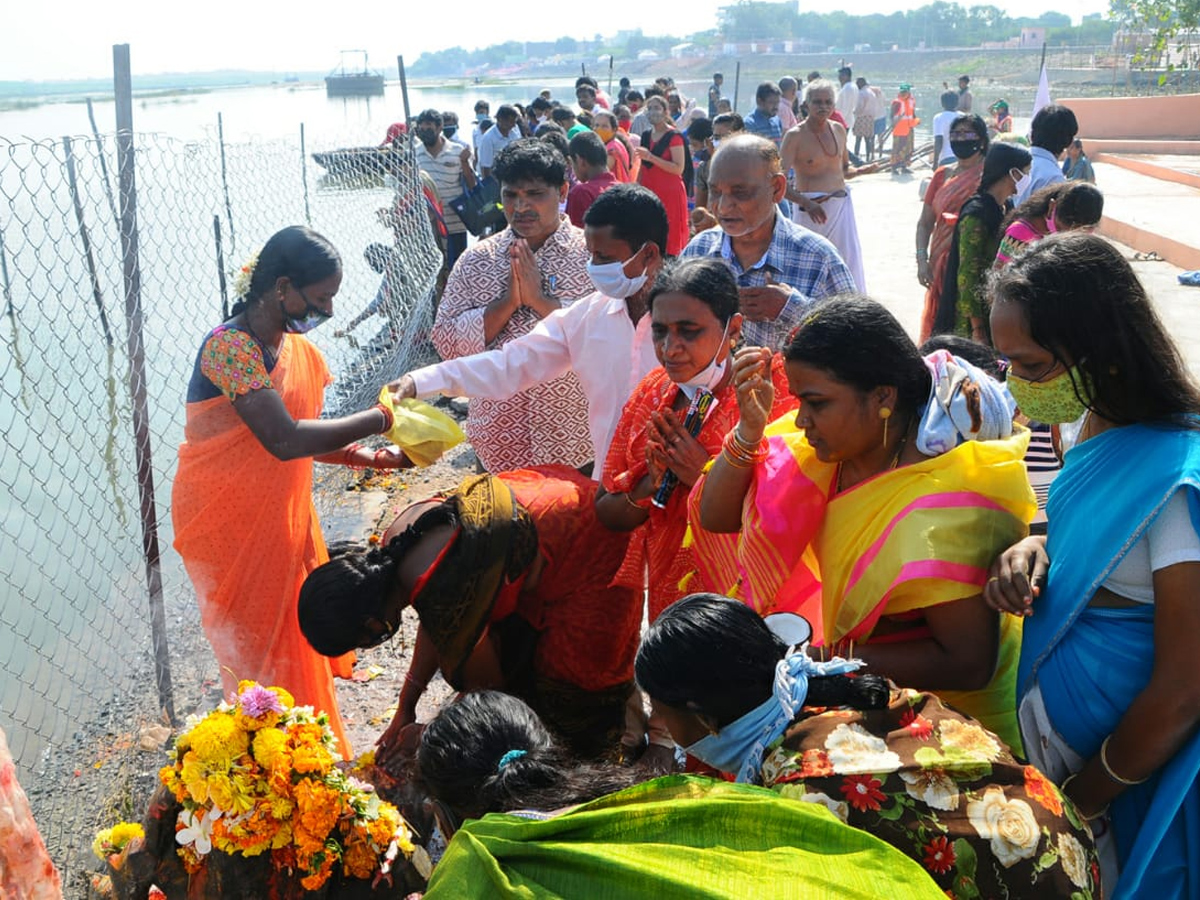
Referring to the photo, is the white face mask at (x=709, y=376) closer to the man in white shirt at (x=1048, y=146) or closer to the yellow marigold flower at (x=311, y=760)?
the yellow marigold flower at (x=311, y=760)

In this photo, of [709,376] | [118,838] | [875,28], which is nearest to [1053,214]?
[709,376]

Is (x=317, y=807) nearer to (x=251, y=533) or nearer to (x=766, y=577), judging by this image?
(x=766, y=577)

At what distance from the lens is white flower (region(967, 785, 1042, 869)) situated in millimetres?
1690

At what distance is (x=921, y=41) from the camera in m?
101

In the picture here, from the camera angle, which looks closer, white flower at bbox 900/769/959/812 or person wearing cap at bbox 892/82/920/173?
white flower at bbox 900/769/959/812

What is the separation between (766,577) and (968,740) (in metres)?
0.78

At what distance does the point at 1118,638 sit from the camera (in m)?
2.00

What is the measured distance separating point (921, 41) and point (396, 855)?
11112 centimetres

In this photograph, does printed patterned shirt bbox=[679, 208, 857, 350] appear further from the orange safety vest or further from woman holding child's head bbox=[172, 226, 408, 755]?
the orange safety vest

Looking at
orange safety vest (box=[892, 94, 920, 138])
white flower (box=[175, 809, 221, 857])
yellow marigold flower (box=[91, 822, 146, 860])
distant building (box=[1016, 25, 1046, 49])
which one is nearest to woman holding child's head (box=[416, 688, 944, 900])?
white flower (box=[175, 809, 221, 857])

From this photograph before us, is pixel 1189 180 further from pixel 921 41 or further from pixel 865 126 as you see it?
pixel 921 41

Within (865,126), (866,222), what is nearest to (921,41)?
(865,126)

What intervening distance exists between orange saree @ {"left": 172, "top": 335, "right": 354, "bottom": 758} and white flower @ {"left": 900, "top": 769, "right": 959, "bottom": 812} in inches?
97.6

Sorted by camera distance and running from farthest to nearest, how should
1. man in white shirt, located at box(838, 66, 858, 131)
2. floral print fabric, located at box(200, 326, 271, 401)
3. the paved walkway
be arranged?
man in white shirt, located at box(838, 66, 858, 131)
the paved walkway
floral print fabric, located at box(200, 326, 271, 401)
